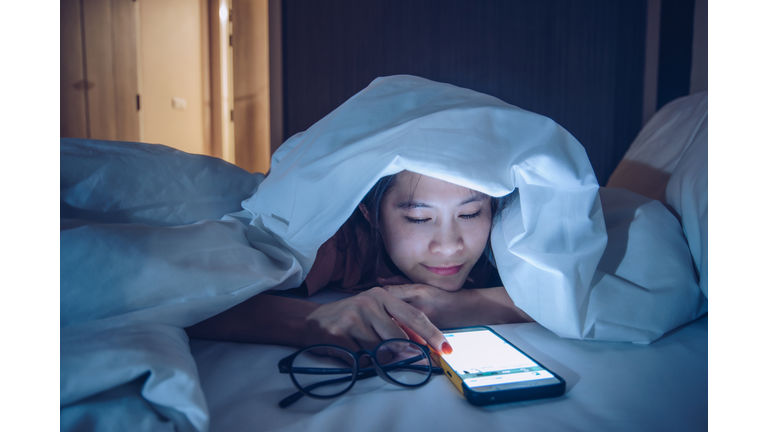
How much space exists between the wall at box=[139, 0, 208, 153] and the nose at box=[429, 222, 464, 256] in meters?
2.33

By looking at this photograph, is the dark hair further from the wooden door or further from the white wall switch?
the white wall switch

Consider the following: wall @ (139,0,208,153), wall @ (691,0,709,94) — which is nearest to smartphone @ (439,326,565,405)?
wall @ (691,0,709,94)

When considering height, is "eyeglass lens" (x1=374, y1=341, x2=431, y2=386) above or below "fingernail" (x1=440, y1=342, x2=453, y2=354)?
below

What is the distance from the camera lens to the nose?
61 cm

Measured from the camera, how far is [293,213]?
22.0 inches

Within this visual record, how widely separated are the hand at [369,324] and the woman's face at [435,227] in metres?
0.16

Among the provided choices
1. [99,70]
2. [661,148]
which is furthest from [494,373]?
[99,70]

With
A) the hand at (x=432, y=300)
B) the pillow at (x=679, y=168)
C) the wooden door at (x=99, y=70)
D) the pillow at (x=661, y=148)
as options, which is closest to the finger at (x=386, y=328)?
the hand at (x=432, y=300)

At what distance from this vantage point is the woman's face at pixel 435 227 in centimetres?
61

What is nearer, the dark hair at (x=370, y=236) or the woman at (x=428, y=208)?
the woman at (x=428, y=208)

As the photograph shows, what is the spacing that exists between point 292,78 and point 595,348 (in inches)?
52.0

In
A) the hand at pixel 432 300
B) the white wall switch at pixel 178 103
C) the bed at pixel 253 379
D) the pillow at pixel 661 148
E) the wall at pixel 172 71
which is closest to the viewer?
the bed at pixel 253 379

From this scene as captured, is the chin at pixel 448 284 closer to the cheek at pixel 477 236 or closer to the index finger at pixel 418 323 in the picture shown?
the cheek at pixel 477 236

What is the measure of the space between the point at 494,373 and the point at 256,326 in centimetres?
31
